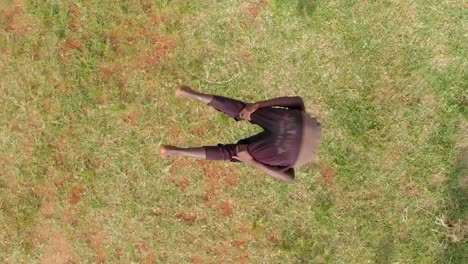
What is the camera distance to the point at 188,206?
5.83m

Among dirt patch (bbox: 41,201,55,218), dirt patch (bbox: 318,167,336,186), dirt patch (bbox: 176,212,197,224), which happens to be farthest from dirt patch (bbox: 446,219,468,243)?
dirt patch (bbox: 41,201,55,218)

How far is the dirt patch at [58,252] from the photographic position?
575 centimetres

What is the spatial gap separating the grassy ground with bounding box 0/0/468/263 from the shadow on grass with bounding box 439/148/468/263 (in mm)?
15

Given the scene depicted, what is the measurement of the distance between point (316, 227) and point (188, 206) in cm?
138

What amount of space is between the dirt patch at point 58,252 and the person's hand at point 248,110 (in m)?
2.42

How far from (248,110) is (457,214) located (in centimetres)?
271

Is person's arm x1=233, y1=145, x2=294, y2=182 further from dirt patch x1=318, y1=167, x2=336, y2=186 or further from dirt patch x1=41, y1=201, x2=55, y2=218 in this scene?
dirt patch x1=41, y1=201, x2=55, y2=218

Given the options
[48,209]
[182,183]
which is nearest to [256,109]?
[182,183]

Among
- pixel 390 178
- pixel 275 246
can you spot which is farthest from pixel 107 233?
pixel 390 178

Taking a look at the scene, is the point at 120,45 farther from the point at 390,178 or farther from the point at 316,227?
the point at 390,178

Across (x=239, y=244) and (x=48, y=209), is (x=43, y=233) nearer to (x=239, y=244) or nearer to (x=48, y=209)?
(x=48, y=209)

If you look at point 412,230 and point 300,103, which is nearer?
point 300,103

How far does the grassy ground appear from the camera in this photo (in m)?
5.75

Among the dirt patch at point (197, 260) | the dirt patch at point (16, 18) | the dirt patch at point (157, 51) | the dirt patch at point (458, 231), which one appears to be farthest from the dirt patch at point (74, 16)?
the dirt patch at point (458, 231)
